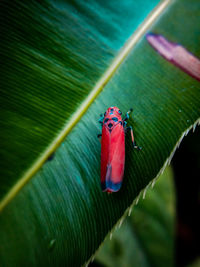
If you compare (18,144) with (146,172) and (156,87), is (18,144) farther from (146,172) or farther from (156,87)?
(156,87)

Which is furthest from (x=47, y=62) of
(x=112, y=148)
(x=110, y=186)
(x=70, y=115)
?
(x=110, y=186)

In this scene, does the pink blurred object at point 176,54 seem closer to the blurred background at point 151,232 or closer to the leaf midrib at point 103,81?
the leaf midrib at point 103,81

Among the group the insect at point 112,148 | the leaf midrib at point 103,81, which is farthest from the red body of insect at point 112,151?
the leaf midrib at point 103,81

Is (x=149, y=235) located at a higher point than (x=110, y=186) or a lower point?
lower

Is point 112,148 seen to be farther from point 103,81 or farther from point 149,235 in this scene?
point 149,235

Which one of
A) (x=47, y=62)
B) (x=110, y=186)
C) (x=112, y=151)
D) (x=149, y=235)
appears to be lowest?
(x=149, y=235)

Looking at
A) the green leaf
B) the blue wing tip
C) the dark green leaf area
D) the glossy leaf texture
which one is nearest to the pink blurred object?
the glossy leaf texture

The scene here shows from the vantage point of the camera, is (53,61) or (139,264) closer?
(53,61)

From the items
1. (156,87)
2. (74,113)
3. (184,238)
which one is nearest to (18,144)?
(74,113)
